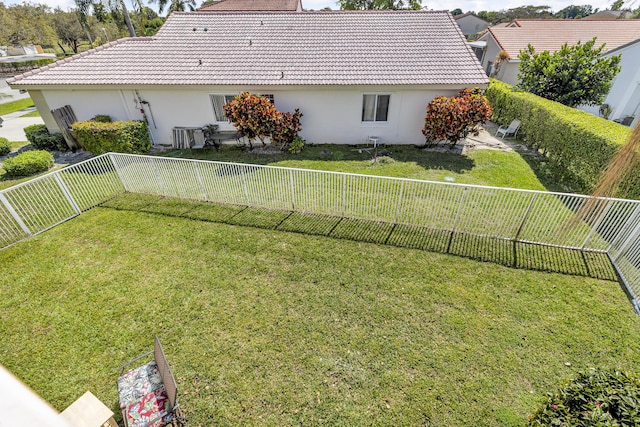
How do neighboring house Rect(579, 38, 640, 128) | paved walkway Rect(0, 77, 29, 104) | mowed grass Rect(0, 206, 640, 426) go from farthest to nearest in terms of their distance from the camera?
paved walkway Rect(0, 77, 29, 104) < neighboring house Rect(579, 38, 640, 128) < mowed grass Rect(0, 206, 640, 426)

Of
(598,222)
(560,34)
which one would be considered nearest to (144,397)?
(598,222)

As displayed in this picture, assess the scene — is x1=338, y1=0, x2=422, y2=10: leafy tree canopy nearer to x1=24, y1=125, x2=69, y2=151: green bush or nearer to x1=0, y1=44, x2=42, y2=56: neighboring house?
x1=24, y1=125, x2=69, y2=151: green bush

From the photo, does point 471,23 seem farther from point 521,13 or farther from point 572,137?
point 572,137

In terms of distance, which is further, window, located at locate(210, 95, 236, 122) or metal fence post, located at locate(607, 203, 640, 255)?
window, located at locate(210, 95, 236, 122)

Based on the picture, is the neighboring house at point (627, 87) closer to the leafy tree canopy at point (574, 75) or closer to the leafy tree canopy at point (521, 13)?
the leafy tree canopy at point (574, 75)

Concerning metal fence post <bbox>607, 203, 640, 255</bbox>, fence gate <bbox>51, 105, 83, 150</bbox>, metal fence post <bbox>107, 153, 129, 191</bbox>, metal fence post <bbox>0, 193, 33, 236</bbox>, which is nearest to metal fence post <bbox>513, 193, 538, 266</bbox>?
metal fence post <bbox>607, 203, 640, 255</bbox>

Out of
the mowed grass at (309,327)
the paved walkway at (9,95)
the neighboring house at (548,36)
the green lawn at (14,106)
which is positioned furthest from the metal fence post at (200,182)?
the paved walkway at (9,95)

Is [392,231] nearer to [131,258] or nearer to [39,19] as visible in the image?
[131,258]
